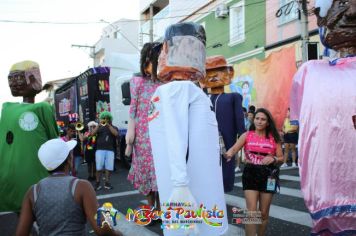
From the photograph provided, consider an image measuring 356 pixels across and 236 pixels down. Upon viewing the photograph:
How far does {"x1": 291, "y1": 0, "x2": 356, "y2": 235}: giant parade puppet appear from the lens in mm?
2516

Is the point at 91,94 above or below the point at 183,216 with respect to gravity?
above

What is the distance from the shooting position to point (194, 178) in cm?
249

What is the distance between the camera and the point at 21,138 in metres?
3.82

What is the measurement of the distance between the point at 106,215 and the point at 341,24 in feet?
6.28

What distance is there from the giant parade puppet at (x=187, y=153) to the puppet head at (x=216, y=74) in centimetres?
172

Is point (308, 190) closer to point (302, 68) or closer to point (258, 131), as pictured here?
point (302, 68)

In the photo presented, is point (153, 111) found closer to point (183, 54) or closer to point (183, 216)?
point (183, 54)

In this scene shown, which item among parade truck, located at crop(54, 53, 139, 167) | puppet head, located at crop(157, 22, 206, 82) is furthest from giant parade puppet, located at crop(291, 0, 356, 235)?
parade truck, located at crop(54, 53, 139, 167)

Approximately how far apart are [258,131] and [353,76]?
1.79 metres

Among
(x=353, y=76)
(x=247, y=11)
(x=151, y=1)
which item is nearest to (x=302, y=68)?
(x=353, y=76)

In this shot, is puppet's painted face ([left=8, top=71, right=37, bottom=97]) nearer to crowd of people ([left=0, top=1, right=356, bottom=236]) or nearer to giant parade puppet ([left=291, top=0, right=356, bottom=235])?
crowd of people ([left=0, top=1, right=356, bottom=236])

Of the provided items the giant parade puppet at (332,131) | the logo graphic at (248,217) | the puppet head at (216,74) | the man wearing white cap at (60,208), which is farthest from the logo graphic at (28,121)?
the giant parade puppet at (332,131)

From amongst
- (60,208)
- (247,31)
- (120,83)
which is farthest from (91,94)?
(60,208)

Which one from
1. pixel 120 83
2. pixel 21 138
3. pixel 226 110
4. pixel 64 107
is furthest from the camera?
pixel 64 107
